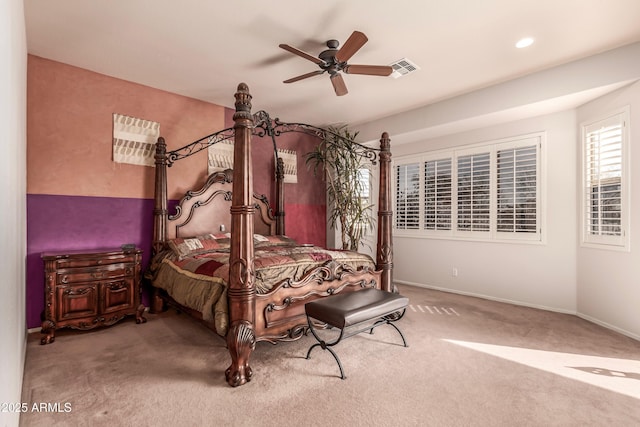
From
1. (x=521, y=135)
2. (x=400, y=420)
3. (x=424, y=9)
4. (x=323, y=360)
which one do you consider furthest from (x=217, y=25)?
(x=521, y=135)

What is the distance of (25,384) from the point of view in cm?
220

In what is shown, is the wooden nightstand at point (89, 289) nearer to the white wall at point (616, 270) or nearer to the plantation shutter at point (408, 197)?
the plantation shutter at point (408, 197)

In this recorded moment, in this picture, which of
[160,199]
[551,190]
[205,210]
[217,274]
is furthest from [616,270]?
[160,199]

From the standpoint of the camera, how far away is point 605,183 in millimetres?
3463

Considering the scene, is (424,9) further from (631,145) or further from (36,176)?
(36,176)

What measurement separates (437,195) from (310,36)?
3.37 meters

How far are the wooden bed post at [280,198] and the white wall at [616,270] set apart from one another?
400 cm

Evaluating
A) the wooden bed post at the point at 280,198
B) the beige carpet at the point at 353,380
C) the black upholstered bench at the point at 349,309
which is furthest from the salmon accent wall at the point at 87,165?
the black upholstered bench at the point at 349,309

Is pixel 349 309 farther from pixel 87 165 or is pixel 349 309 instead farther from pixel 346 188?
pixel 87 165

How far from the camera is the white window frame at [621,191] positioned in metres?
3.21

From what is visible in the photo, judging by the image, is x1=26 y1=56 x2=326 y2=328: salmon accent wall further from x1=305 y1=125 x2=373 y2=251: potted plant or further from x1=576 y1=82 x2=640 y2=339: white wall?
x1=576 y1=82 x2=640 y2=339: white wall

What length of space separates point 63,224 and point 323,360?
3092mm

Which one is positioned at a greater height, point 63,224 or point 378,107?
point 378,107

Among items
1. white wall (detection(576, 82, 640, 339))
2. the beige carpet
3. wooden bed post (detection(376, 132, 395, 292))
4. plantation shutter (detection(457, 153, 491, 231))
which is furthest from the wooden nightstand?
white wall (detection(576, 82, 640, 339))
